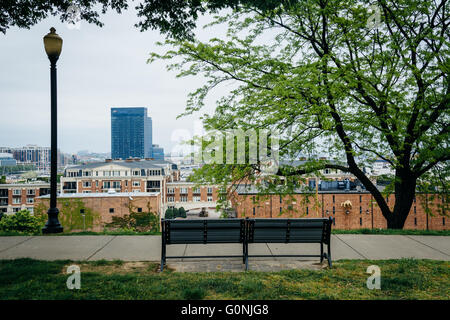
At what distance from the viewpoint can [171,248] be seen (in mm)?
6309

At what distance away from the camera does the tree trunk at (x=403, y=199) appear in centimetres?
1036

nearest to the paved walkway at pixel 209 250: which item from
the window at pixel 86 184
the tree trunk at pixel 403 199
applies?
the tree trunk at pixel 403 199

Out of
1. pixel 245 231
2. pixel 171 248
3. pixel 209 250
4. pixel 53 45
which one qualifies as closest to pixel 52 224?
pixel 171 248

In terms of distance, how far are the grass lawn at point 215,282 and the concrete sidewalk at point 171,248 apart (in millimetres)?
616

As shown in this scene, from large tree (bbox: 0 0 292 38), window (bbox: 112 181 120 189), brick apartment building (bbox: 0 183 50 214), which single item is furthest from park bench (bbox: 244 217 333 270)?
brick apartment building (bbox: 0 183 50 214)

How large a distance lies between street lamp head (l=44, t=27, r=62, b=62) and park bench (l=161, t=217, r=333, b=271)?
5.23 meters

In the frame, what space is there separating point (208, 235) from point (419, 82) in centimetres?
867

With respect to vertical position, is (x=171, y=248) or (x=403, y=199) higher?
(x=403, y=199)

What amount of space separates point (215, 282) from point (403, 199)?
9170mm

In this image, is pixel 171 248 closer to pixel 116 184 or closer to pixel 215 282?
pixel 215 282

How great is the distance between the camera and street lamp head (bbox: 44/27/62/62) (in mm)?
6977

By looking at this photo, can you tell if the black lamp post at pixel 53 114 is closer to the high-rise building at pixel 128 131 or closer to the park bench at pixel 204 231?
the park bench at pixel 204 231

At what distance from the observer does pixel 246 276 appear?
14.8 ft
